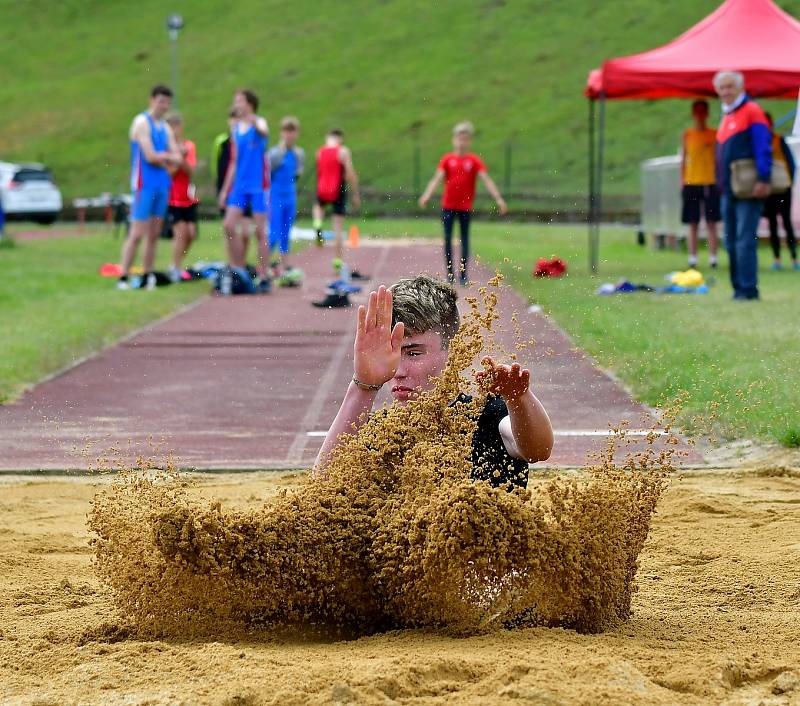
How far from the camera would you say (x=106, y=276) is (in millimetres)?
18094

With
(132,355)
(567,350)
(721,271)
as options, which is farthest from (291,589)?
(721,271)

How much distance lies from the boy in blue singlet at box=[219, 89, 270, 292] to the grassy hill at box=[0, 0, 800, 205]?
107ft

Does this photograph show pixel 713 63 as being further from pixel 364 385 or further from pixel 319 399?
pixel 364 385

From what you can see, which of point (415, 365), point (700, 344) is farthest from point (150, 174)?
point (415, 365)

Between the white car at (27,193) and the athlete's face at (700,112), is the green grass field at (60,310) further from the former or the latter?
the white car at (27,193)

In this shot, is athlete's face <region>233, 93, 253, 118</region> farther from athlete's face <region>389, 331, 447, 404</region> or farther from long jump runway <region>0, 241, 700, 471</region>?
athlete's face <region>389, 331, 447, 404</region>

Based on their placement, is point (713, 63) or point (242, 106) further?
point (713, 63)

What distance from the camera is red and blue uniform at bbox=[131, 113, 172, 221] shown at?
1566 centimetres

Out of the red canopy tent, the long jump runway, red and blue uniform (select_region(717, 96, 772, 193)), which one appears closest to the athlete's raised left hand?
the long jump runway

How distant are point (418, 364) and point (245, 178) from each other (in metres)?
11.9

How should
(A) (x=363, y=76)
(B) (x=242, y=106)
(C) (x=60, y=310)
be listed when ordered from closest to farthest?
1. (C) (x=60, y=310)
2. (B) (x=242, y=106)
3. (A) (x=363, y=76)

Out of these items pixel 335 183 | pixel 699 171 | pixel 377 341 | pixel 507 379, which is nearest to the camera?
pixel 507 379

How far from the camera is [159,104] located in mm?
15461

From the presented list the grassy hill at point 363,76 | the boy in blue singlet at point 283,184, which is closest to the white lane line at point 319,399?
the boy in blue singlet at point 283,184
